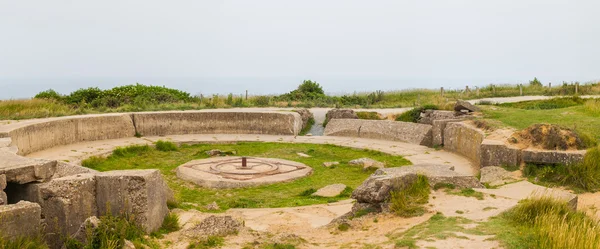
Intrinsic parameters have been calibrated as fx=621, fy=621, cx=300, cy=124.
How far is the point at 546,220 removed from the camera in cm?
686

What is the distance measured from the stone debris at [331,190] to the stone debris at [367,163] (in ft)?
7.80

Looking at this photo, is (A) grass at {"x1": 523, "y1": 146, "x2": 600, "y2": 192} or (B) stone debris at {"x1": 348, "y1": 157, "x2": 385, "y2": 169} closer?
(A) grass at {"x1": 523, "y1": 146, "x2": 600, "y2": 192}

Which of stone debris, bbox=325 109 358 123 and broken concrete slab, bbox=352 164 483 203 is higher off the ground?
stone debris, bbox=325 109 358 123

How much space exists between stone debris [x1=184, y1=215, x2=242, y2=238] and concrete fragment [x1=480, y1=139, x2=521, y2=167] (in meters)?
6.39

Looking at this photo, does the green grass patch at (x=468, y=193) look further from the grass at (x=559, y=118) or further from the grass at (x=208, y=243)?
the grass at (x=559, y=118)

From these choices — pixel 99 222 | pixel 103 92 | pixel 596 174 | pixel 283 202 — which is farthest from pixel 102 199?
pixel 103 92

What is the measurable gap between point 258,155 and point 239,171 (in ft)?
9.21

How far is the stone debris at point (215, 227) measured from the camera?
7.71 meters

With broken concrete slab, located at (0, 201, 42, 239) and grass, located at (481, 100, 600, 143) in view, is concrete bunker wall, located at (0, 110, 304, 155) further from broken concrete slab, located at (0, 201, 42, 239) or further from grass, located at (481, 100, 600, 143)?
broken concrete slab, located at (0, 201, 42, 239)

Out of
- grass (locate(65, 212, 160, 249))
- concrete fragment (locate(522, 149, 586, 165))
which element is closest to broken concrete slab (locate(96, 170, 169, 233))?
grass (locate(65, 212, 160, 249))

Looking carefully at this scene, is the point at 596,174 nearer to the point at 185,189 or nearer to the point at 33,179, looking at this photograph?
the point at 185,189

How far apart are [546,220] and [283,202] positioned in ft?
17.3

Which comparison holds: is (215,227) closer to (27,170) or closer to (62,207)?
(62,207)

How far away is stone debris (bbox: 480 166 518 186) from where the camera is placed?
10961mm
